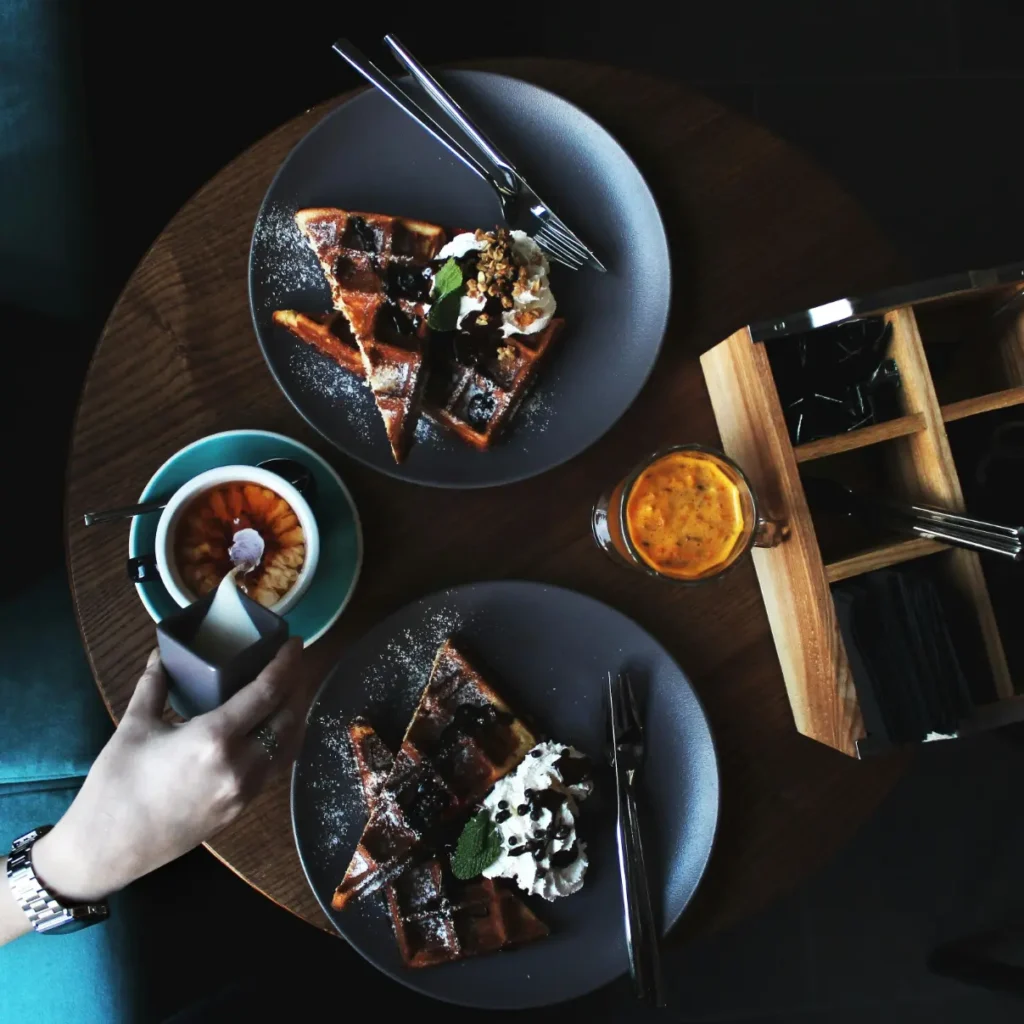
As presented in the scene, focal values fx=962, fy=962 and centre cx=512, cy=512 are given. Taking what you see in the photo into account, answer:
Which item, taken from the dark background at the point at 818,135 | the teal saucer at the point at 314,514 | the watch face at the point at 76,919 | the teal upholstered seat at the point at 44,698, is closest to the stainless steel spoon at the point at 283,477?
the teal saucer at the point at 314,514

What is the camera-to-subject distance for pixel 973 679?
1238mm

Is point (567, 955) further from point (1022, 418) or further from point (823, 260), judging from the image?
point (823, 260)

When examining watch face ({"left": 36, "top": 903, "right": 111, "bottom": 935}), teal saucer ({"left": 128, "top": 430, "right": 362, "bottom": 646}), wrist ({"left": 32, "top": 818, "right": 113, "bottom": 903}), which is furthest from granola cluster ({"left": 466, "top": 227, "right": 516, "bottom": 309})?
watch face ({"left": 36, "top": 903, "right": 111, "bottom": 935})

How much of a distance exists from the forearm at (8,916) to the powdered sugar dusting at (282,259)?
0.92 m

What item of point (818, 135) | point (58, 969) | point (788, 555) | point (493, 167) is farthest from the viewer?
point (818, 135)

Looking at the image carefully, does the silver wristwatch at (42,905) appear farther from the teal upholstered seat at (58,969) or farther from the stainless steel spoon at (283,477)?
the stainless steel spoon at (283,477)

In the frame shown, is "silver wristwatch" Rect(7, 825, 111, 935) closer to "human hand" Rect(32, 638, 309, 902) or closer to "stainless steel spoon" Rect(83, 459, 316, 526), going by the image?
→ "human hand" Rect(32, 638, 309, 902)

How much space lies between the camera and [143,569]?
1.29 meters

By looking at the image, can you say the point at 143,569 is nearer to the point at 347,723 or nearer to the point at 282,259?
the point at 347,723

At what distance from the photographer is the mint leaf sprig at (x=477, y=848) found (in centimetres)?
→ 133

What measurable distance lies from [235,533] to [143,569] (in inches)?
5.1

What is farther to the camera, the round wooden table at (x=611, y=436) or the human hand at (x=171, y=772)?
the round wooden table at (x=611, y=436)

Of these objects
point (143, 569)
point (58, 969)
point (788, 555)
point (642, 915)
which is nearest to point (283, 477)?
point (143, 569)

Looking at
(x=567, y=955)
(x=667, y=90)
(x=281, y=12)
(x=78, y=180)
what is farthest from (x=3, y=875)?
(x=281, y=12)
